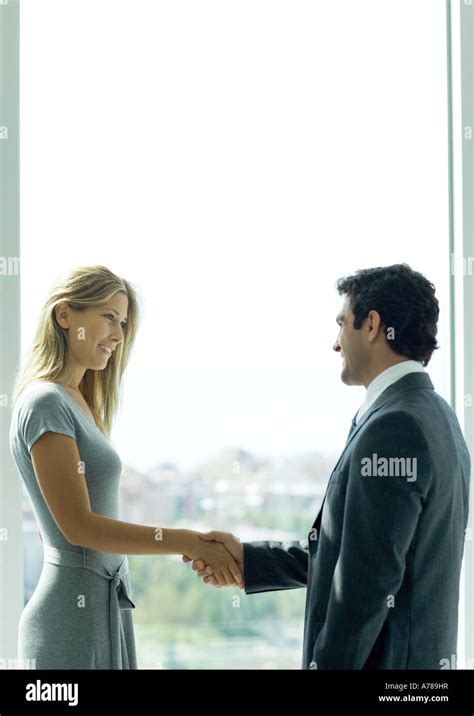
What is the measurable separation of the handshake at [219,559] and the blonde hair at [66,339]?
32 centimetres

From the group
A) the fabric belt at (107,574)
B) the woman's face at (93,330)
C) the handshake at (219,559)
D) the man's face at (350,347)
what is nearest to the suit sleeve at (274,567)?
the handshake at (219,559)

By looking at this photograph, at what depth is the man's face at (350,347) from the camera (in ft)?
4.65

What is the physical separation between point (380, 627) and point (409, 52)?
1.25m

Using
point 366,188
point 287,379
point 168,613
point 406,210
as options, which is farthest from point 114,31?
point 168,613

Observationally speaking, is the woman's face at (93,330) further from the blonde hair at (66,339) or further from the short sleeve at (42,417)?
the short sleeve at (42,417)

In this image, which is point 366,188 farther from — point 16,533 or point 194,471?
point 16,533

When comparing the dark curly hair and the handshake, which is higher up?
the dark curly hair

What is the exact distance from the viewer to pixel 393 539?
121 cm

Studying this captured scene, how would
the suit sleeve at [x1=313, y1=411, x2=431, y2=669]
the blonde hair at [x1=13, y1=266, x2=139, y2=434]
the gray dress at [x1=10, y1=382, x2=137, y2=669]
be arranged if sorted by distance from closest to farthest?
the suit sleeve at [x1=313, y1=411, x2=431, y2=669] < the gray dress at [x1=10, y1=382, x2=137, y2=669] < the blonde hair at [x1=13, y1=266, x2=139, y2=434]

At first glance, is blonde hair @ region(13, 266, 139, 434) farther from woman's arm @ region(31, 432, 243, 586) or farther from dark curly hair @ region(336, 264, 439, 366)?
dark curly hair @ region(336, 264, 439, 366)

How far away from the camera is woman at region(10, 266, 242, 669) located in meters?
1.33

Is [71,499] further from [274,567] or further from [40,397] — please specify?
[274,567]

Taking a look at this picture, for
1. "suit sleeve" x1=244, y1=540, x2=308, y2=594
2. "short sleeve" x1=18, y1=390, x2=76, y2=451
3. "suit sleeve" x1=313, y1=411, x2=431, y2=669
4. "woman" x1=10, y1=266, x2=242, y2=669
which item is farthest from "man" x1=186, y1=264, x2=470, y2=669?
"short sleeve" x1=18, y1=390, x2=76, y2=451

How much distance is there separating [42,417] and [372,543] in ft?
2.08
